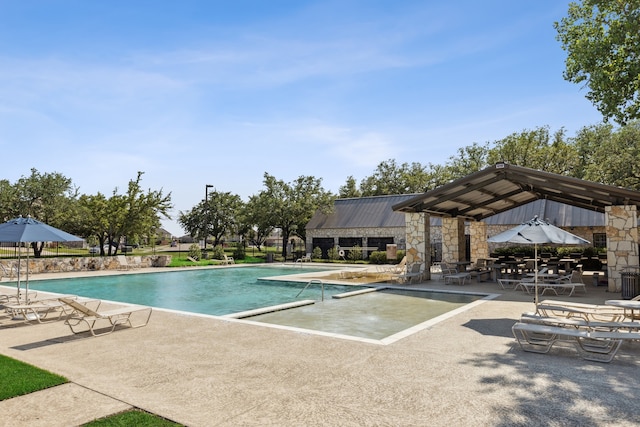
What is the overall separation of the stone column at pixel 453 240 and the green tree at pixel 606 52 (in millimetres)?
7648

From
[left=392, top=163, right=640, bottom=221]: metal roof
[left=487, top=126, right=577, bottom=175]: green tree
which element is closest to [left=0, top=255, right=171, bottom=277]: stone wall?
[left=392, top=163, right=640, bottom=221]: metal roof

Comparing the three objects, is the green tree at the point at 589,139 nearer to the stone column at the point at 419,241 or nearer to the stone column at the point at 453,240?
the stone column at the point at 453,240

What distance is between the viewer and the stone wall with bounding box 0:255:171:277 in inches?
854

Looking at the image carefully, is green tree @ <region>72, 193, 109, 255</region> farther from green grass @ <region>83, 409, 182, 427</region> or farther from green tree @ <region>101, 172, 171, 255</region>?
green grass @ <region>83, 409, 182, 427</region>

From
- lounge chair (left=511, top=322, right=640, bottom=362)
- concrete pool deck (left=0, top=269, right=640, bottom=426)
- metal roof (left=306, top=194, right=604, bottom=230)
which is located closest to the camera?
concrete pool deck (left=0, top=269, right=640, bottom=426)

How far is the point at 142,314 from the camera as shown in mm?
10188

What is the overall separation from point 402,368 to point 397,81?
12221mm

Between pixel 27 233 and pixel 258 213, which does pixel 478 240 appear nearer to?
pixel 258 213

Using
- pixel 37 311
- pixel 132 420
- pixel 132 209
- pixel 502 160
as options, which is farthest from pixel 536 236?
pixel 132 209

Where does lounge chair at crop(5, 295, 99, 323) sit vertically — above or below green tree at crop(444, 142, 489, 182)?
below

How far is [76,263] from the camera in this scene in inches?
934

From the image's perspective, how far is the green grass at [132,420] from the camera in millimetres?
Answer: 3947

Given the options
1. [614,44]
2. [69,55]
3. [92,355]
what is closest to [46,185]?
[69,55]

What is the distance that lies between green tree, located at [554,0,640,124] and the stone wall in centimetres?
2534
